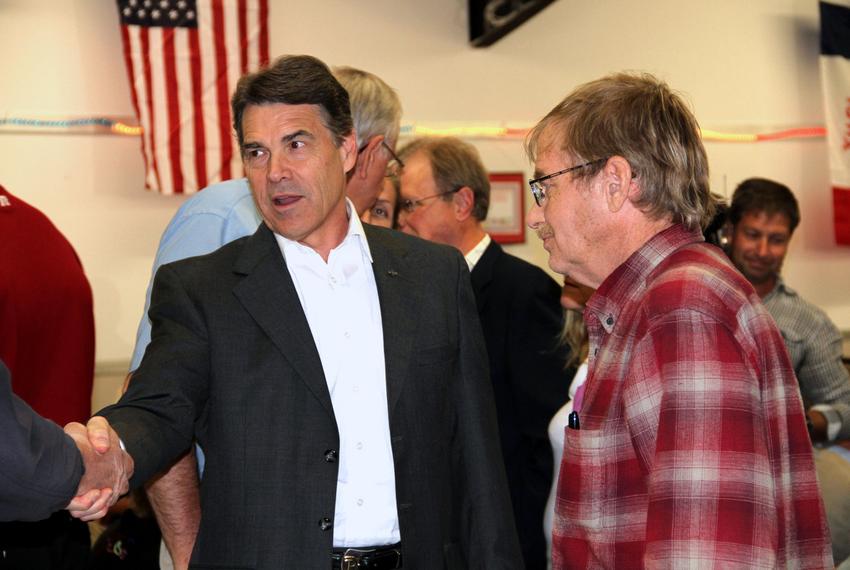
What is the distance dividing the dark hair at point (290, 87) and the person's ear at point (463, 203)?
1.76 m

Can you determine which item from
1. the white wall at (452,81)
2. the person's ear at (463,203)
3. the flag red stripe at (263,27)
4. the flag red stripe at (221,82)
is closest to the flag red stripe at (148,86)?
the white wall at (452,81)

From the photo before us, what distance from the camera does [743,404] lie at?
152 centimetres

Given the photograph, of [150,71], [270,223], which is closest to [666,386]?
[270,223]

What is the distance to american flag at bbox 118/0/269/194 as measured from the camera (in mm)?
6211

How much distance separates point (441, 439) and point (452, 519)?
0.18 meters

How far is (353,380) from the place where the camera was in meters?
2.22

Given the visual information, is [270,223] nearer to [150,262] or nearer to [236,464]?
[236,464]

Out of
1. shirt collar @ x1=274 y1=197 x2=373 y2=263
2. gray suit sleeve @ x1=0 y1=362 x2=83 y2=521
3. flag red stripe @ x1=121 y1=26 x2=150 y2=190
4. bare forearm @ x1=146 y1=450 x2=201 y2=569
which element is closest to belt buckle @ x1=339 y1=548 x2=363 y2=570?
bare forearm @ x1=146 y1=450 x2=201 y2=569

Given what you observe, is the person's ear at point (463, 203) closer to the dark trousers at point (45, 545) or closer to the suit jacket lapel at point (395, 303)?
the suit jacket lapel at point (395, 303)

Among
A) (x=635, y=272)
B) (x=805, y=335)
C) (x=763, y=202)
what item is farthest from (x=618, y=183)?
(x=763, y=202)

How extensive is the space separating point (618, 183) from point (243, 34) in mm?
5025

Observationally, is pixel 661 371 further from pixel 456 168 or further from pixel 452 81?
pixel 452 81

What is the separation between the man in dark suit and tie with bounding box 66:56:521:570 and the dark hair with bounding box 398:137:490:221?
1.73 meters

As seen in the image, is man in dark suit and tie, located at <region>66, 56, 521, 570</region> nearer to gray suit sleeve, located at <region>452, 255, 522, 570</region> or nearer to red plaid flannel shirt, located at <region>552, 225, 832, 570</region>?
gray suit sleeve, located at <region>452, 255, 522, 570</region>
